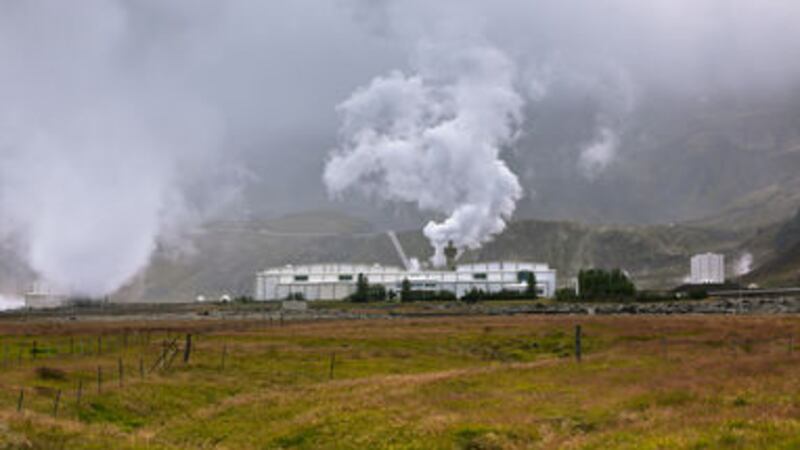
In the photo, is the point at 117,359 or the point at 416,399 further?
the point at 117,359

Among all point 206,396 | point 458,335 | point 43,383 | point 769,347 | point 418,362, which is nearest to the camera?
point 206,396

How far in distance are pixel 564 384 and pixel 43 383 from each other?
29.4 meters

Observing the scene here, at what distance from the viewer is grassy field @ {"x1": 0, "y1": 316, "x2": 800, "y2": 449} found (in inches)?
977

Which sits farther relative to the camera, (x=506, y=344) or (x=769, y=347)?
(x=506, y=344)

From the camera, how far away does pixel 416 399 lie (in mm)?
35406

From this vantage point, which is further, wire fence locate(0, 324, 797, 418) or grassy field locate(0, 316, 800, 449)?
wire fence locate(0, 324, 797, 418)

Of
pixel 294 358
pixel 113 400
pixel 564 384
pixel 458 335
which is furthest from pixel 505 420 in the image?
pixel 458 335

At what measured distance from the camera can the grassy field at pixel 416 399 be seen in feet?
81.5

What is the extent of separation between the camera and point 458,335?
87688 millimetres

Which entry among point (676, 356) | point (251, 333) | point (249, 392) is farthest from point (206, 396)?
point (251, 333)

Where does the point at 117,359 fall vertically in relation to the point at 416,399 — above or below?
below

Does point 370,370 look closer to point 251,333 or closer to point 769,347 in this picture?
point 769,347

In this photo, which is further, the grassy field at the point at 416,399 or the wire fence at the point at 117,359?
the wire fence at the point at 117,359

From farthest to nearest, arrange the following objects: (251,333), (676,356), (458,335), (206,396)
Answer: (251,333)
(458,335)
(676,356)
(206,396)
